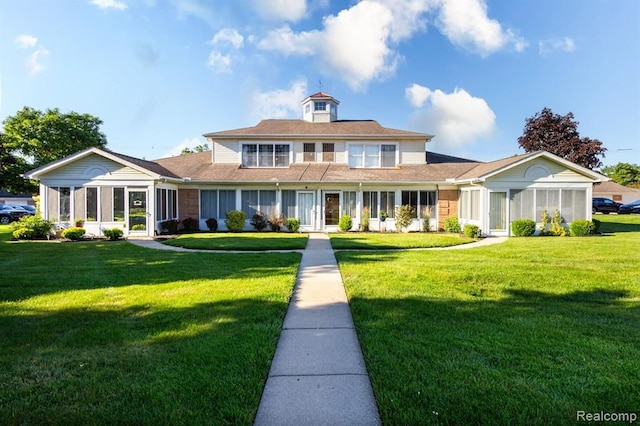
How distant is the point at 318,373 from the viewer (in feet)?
12.4

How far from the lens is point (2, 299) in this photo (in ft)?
21.6

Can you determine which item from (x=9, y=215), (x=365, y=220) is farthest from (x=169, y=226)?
(x=9, y=215)

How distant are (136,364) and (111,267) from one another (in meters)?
6.85

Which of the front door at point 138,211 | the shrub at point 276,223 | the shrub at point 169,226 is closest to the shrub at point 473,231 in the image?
the shrub at point 276,223

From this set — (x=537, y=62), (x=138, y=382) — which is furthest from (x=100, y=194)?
(x=537, y=62)

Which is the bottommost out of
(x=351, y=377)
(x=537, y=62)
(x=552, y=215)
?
(x=351, y=377)

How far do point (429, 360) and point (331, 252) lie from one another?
853 cm

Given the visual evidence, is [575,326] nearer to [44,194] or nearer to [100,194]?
[100,194]

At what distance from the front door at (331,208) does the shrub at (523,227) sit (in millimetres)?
8864

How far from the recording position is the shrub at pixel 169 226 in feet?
59.5

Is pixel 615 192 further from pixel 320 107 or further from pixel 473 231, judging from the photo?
pixel 320 107

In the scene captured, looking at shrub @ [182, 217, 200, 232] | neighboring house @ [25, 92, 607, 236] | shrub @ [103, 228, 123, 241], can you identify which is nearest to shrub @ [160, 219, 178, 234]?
neighboring house @ [25, 92, 607, 236]

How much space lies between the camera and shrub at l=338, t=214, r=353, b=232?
2019 centimetres

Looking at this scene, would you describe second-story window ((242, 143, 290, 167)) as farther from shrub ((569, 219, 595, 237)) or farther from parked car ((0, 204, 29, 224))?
parked car ((0, 204, 29, 224))
